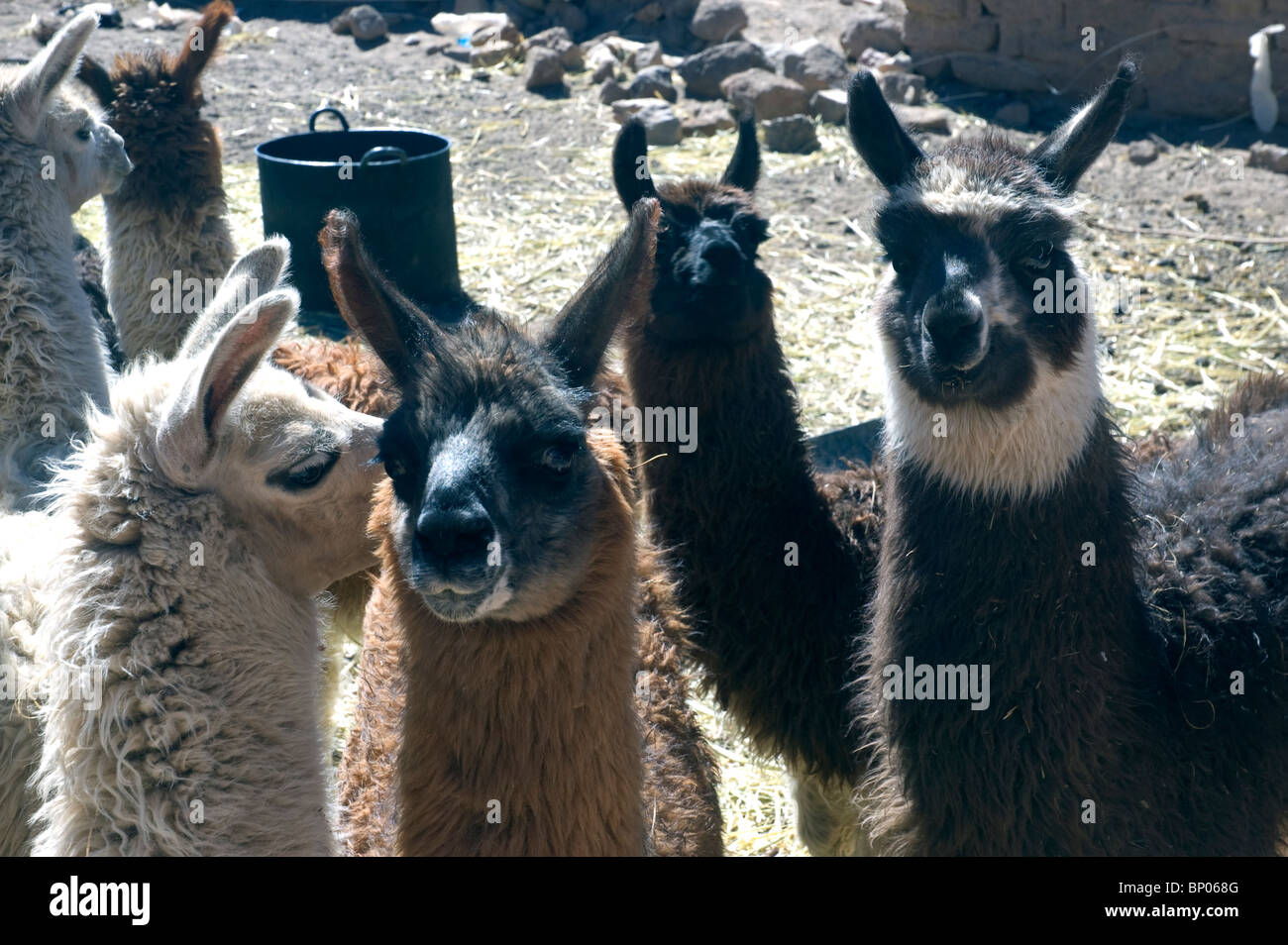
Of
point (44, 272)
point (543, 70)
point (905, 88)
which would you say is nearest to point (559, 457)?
point (44, 272)

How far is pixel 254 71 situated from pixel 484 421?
10.7 metres

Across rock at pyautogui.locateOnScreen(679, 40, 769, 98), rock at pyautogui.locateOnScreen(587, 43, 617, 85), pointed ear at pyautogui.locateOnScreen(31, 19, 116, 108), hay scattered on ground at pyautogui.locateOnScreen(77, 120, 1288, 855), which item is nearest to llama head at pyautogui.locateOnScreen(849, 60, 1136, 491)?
hay scattered on ground at pyautogui.locateOnScreen(77, 120, 1288, 855)

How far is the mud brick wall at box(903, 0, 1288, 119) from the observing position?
29.0 ft

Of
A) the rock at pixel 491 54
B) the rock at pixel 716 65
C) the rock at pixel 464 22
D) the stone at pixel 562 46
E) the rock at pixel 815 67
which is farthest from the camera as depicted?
the rock at pixel 464 22

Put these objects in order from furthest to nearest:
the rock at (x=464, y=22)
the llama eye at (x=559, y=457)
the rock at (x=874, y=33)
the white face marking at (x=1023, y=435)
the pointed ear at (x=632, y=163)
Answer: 1. the rock at (x=464, y=22)
2. the rock at (x=874, y=33)
3. the pointed ear at (x=632, y=163)
4. the white face marking at (x=1023, y=435)
5. the llama eye at (x=559, y=457)

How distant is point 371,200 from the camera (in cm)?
676

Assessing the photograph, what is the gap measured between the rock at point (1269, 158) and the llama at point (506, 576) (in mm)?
7083

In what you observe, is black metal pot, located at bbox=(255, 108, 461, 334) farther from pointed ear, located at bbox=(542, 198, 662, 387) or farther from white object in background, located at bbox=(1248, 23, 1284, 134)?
white object in background, located at bbox=(1248, 23, 1284, 134)

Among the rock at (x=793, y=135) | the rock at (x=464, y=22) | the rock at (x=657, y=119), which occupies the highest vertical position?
the rock at (x=464, y=22)

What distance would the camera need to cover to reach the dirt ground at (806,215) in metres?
6.14

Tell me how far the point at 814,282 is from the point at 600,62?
15.7 ft

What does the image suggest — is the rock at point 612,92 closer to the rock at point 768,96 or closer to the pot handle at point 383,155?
the rock at point 768,96

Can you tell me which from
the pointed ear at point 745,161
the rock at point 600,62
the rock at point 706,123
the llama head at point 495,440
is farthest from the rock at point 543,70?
the llama head at point 495,440
